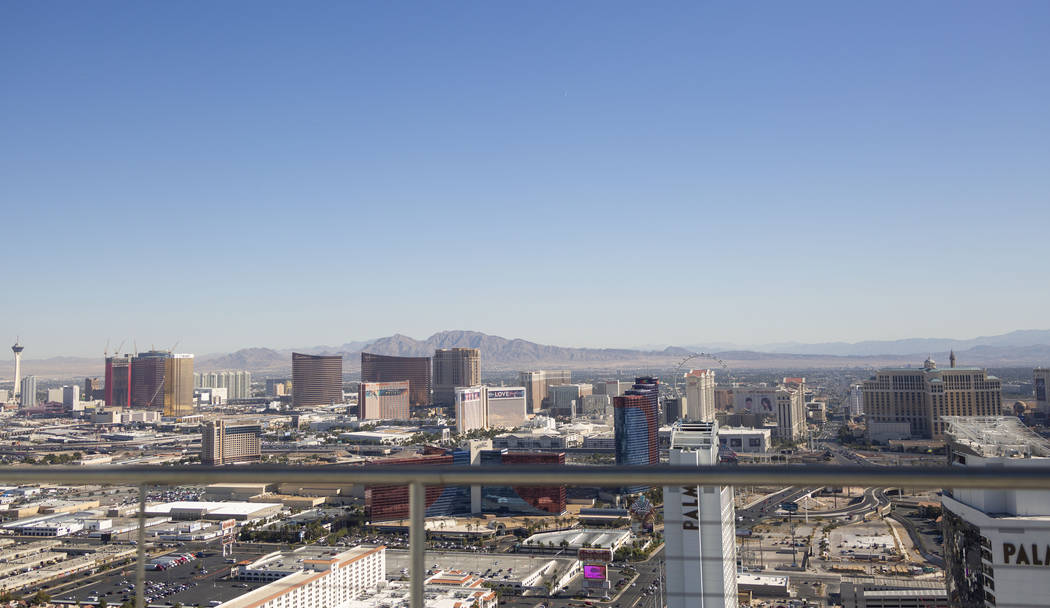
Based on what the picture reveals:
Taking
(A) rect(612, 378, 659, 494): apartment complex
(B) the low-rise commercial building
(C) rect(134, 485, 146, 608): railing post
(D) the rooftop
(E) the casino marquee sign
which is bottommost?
(B) the low-rise commercial building

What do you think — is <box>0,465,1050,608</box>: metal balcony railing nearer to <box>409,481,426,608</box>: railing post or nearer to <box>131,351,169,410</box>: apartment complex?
<box>409,481,426,608</box>: railing post

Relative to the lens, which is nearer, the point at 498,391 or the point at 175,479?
the point at 175,479

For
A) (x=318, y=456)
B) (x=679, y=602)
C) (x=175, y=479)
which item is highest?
(x=175, y=479)

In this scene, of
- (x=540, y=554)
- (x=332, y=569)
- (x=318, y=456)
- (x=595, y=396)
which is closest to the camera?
(x=332, y=569)

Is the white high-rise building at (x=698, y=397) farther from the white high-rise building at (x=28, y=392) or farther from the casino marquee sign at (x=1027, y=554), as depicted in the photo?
the white high-rise building at (x=28, y=392)

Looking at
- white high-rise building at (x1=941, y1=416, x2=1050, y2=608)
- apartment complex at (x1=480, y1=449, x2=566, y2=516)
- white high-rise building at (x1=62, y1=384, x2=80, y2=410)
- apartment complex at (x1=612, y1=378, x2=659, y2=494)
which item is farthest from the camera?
white high-rise building at (x1=62, y1=384, x2=80, y2=410)

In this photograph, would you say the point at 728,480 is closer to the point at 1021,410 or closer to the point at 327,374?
the point at 1021,410

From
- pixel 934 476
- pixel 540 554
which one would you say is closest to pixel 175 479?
pixel 934 476

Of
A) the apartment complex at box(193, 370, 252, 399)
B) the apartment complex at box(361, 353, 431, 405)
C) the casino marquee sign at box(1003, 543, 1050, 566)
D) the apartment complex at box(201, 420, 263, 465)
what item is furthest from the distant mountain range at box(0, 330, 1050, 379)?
the casino marquee sign at box(1003, 543, 1050, 566)

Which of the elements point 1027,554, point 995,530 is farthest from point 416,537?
point 995,530
